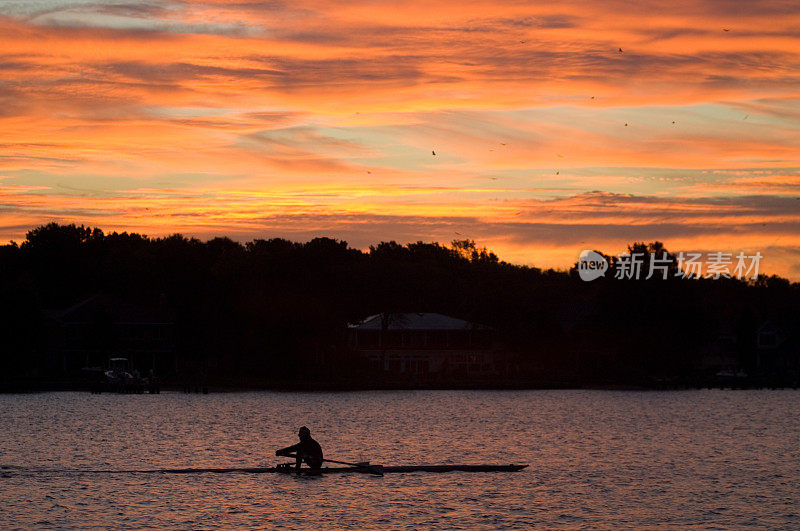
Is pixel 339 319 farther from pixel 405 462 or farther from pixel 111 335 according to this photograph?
pixel 405 462

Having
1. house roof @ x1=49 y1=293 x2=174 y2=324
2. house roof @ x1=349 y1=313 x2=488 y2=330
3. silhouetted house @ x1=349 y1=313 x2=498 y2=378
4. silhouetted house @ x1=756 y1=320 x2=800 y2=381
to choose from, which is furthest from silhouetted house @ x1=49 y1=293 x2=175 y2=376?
silhouetted house @ x1=756 y1=320 x2=800 y2=381

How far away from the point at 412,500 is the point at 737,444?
34.6 meters

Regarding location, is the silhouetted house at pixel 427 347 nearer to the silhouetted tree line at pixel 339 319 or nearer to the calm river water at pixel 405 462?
the silhouetted tree line at pixel 339 319

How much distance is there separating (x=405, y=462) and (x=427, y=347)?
9417 cm

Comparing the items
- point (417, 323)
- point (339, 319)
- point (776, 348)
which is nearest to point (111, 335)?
point (339, 319)

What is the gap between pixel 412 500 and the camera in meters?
46.4

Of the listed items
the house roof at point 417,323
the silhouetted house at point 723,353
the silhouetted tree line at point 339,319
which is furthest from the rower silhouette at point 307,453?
the silhouetted house at point 723,353

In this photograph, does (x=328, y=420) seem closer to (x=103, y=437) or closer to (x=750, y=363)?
(x=103, y=437)

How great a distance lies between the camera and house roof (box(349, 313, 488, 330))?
152m

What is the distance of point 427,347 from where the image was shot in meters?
154

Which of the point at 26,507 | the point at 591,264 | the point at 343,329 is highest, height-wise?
the point at 591,264

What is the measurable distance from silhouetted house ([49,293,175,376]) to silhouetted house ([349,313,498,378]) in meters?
26.8

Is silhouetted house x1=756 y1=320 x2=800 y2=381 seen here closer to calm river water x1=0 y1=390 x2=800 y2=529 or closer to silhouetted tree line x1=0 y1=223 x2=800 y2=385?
silhouetted tree line x1=0 y1=223 x2=800 y2=385

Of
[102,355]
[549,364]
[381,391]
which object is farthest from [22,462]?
[549,364]
